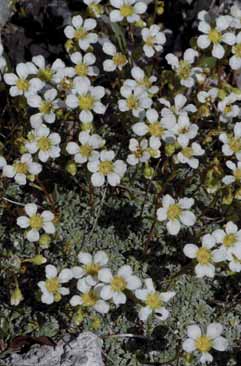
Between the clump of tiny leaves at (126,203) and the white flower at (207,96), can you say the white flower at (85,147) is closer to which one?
the clump of tiny leaves at (126,203)

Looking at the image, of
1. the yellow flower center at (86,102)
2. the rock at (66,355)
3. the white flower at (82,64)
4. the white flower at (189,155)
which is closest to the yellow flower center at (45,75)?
the white flower at (82,64)

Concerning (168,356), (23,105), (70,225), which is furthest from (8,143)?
(168,356)

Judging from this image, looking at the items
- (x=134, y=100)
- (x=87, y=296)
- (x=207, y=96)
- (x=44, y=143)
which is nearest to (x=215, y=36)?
(x=207, y=96)

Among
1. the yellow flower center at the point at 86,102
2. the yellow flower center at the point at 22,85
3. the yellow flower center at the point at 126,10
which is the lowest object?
the yellow flower center at the point at 86,102

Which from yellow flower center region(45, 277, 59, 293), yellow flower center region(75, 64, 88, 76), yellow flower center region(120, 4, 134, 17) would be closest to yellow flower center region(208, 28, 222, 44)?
yellow flower center region(120, 4, 134, 17)

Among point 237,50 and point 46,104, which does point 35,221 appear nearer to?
point 46,104

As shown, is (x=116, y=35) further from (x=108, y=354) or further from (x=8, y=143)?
(x=108, y=354)
